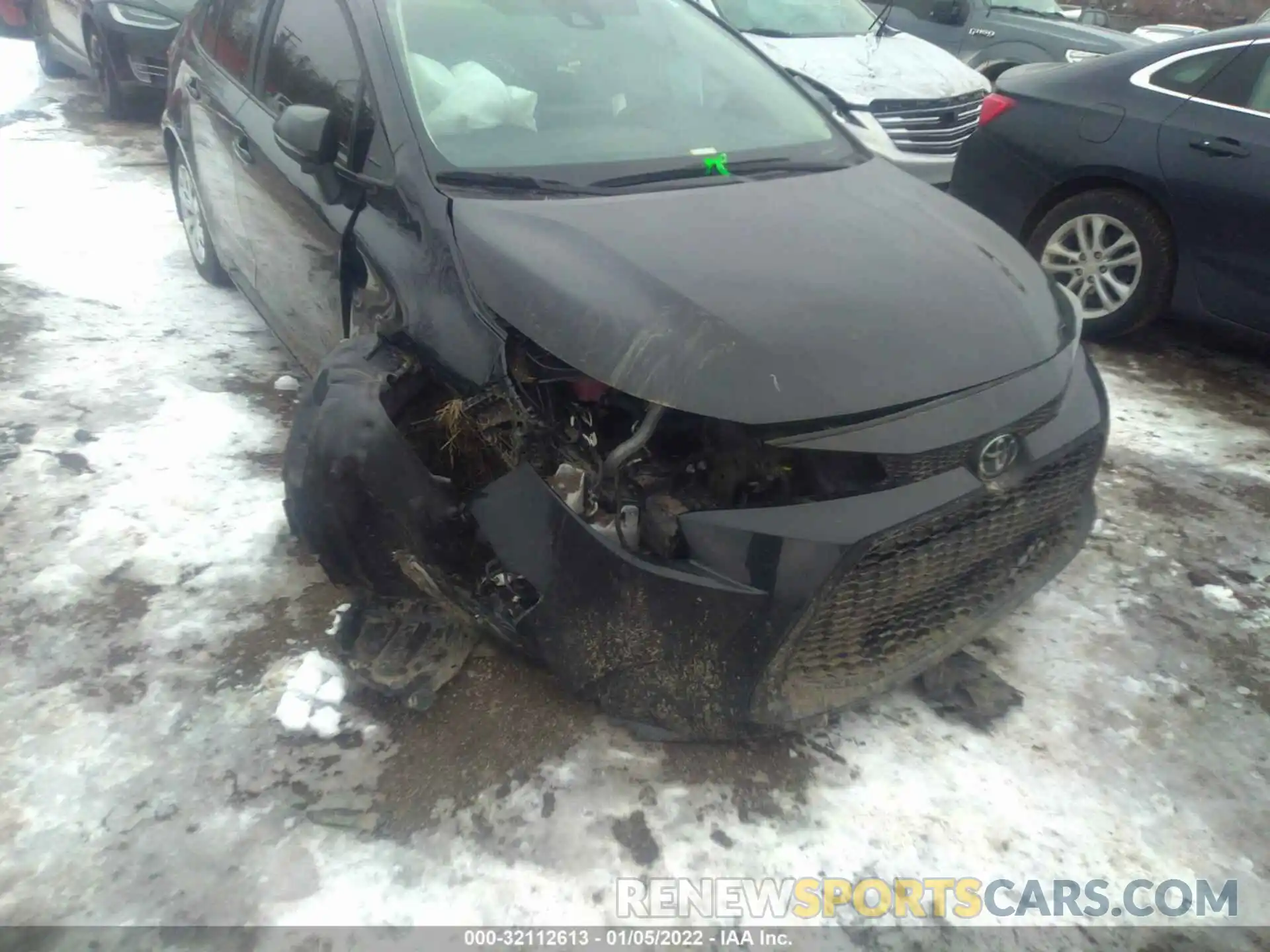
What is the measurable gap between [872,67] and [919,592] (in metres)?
4.99

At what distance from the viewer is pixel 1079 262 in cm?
482

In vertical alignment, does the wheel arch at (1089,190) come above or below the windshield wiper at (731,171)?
below

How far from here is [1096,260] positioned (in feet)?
15.6

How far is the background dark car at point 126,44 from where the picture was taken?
741 centimetres

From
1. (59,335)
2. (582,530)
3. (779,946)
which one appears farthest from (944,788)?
(59,335)

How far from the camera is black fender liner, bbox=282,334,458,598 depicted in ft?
7.42

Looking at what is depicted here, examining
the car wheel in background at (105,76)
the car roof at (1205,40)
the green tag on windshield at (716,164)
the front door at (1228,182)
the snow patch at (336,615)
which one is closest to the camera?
the snow patch at (336,615)

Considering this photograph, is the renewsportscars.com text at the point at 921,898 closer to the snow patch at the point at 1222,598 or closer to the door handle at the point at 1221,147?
the snow patch at the point at 1222,598

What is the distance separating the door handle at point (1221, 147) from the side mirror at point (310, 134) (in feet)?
12.9

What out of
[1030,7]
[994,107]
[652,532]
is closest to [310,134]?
[652,532]

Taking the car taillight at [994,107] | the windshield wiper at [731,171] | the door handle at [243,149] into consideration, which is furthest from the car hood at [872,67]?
the door handle at [243,149]

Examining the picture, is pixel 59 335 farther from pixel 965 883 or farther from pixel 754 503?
pixel 965 883

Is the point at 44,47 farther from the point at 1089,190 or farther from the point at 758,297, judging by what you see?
the point at 758,297

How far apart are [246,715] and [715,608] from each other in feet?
4.29
